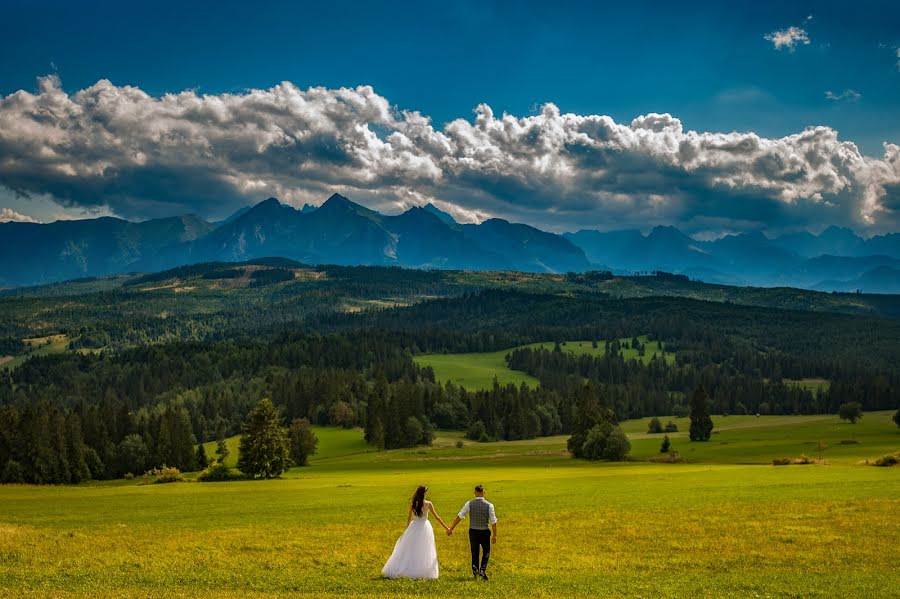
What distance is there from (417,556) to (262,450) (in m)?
80.7

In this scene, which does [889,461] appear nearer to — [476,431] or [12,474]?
[476,431]

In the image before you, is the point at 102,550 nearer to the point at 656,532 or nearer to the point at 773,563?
the point at 656,532

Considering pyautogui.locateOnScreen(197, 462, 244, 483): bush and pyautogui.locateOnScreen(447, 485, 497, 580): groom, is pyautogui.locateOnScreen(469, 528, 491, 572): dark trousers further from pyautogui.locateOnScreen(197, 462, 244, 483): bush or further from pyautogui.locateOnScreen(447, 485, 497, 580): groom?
pyautogui.locateOnScreen(197, 462, 244, 483): bush

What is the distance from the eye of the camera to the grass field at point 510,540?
85.3ft

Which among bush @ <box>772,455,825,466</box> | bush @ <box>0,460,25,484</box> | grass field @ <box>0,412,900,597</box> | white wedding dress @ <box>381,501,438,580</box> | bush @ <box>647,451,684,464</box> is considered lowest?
bush @ <box>647,451,684,464</box>

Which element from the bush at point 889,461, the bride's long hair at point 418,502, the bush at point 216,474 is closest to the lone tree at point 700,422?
the bush at point 889,461

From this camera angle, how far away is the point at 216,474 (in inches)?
3949

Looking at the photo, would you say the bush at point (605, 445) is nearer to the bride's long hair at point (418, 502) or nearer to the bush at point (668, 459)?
the bush at point (668, 459)

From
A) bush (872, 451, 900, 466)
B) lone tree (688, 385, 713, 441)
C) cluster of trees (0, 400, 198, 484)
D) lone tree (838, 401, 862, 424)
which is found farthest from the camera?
lone tree (838, 401, 862, 424)

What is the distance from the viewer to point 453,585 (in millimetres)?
25969

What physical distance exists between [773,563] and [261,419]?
288 ft

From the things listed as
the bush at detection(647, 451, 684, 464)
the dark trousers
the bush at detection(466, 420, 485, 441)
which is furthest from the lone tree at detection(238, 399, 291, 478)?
the bush at detection(466, 420, 485, 441)

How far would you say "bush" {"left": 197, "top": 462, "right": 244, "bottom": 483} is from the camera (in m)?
99.9

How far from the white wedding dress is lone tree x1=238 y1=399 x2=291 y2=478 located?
79938mm
